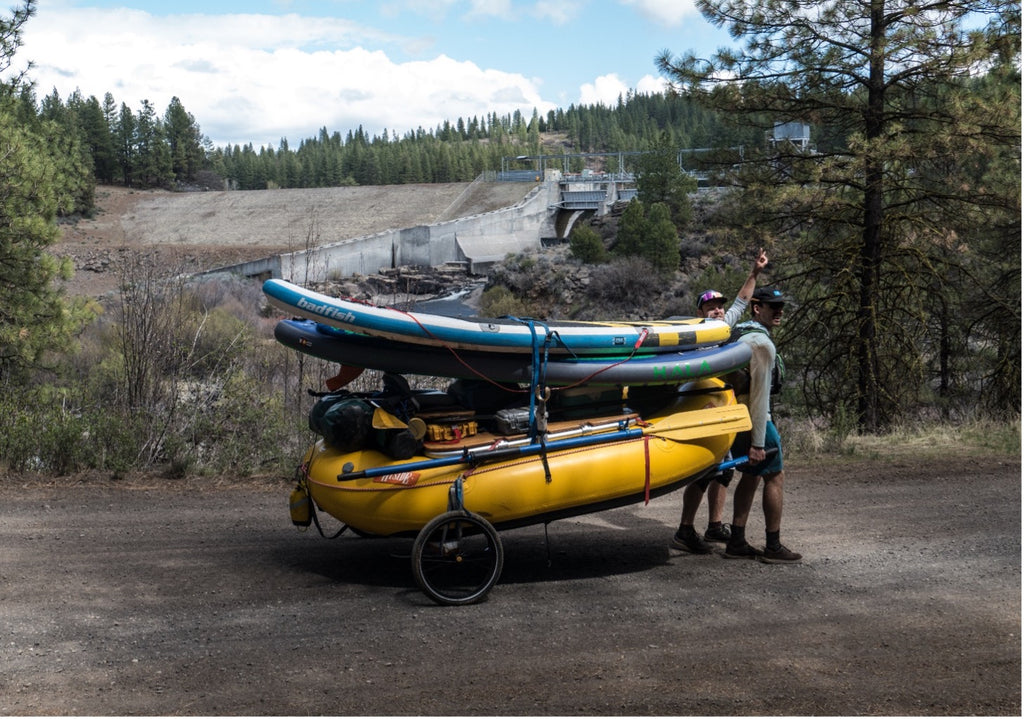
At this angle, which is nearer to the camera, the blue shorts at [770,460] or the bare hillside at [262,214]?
the blue shorts at [770,460]

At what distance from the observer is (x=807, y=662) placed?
555 cm

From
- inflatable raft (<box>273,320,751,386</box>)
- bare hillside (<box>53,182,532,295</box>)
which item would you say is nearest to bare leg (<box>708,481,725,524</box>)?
inflatable raft (<box>273,320,751,386</box>)

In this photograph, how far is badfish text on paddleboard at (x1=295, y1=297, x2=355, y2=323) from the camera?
6.20 metres

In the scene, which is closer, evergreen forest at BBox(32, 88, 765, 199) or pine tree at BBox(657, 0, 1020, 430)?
pine tree at BBox(657, 0, 1020, 430)

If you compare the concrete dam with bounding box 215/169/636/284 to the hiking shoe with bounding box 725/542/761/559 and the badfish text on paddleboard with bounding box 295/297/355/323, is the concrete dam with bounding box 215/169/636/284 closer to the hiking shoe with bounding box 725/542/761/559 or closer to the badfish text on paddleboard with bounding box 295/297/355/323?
the hiking shoe with bounding box 725/542/761/559

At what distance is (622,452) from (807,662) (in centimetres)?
183

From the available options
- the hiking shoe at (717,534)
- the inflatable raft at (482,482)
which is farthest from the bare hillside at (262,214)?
the inflatable raft at (482,482)

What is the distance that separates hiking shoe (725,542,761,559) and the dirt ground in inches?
3.4

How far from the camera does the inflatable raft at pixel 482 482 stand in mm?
6465

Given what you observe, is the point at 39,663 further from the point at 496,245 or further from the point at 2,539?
the point at 496,245

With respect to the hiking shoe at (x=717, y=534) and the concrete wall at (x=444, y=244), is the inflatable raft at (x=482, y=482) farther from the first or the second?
the concrete wall at (x=444, y=244)

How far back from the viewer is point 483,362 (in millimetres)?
6664

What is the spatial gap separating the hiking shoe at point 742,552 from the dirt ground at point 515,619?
0.09m

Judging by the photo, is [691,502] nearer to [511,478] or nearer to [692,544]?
[692,544]
